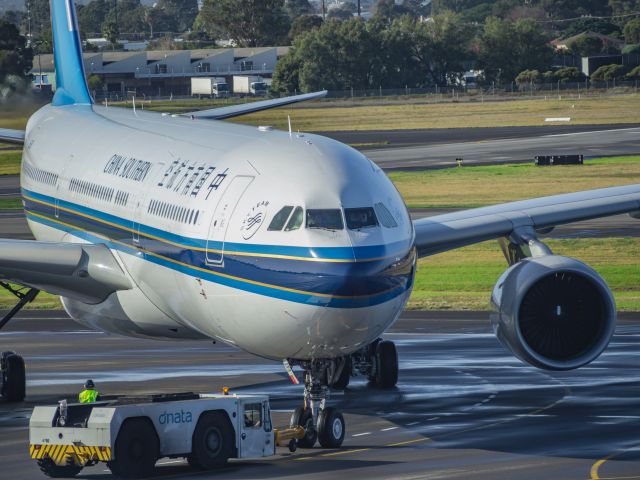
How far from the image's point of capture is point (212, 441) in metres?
24.2

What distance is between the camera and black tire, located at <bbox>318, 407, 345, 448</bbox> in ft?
81.4

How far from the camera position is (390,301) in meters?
22.9

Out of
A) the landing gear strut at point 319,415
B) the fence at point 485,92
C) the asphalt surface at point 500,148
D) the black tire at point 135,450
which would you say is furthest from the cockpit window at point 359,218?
the fence at point 485,92

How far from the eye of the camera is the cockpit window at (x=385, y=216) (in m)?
23.1

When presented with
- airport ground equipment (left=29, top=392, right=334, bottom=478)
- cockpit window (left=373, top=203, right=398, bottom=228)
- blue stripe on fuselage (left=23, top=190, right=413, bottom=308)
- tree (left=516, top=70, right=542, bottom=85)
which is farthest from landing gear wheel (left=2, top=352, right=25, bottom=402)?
tree (left=516, top=70, right=542, bottom=85)

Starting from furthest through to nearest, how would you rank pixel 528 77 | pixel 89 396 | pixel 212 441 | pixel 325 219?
pixel 528 77 → pixel 89 396 → pixel 212 441 → pixel 325 219

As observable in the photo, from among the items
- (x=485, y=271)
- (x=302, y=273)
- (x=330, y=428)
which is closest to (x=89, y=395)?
(x=330, y=428)

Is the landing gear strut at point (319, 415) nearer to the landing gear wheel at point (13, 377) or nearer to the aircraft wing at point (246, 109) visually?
the landing gear wheel at point (13, 377)

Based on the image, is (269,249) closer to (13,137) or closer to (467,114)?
(13,137)

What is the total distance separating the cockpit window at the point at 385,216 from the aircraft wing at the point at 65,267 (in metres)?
7.74

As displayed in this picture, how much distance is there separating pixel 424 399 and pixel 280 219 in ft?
29.0

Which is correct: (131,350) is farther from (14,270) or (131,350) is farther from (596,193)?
(596,193)

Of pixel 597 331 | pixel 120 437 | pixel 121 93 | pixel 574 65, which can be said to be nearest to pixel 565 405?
pixel 597 331

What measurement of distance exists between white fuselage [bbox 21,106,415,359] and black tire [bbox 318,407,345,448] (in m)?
1.63
